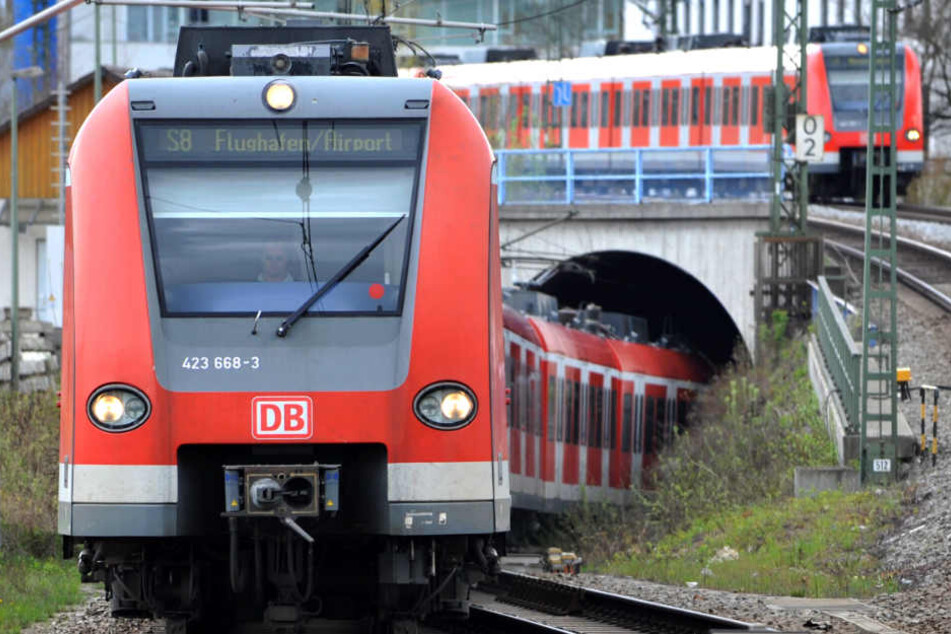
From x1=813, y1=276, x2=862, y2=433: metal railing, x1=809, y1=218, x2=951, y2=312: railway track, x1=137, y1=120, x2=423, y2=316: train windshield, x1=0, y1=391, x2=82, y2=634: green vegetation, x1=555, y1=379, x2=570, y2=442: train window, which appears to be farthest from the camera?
x1=809, y1=218, x2=951, y2=312: railway track

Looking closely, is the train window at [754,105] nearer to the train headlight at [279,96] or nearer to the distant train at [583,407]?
the distant train at [583,407]

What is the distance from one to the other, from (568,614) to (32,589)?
14.0 feet

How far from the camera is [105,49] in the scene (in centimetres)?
7625

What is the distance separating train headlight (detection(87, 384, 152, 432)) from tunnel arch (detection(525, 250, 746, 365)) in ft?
103

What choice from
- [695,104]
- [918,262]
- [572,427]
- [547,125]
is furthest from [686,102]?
[572,427]

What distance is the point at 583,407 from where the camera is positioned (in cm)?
3058

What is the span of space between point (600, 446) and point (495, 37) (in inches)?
1921

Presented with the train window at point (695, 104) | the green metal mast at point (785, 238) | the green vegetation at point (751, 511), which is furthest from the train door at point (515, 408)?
the train window at point (695, 104)

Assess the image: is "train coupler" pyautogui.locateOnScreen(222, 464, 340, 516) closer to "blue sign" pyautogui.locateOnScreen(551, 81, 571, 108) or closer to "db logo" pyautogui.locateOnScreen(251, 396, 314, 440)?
"db logo" pyautogui.locateOnScreen(251, 396, 314, 440)

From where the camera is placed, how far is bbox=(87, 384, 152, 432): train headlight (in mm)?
9609

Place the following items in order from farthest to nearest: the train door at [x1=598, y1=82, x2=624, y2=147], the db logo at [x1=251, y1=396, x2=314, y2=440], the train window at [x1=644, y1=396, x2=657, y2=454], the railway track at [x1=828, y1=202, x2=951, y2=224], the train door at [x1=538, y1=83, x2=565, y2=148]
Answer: the railway track at [x1=828, y1=202, x2=951, y2=224]
the train door at [x1=538, y1=83, x2=565, y2=148]
the train door at [x1=598, y1=82, x2=624, y2=147]
the train window at [x1=644, y1=396, x2=657, y2=454]
the db logo at [x1=251, y1=396, x2=314, y2=440]

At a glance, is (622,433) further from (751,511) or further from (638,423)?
(751,511)

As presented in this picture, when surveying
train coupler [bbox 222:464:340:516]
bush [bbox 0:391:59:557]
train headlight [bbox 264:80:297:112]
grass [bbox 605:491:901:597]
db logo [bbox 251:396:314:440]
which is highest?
train headlight [bbox 264:80:297:112]

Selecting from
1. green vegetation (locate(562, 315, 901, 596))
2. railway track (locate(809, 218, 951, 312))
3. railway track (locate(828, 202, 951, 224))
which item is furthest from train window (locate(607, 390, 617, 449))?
railway track (locate(828, 202, 951, 224))
